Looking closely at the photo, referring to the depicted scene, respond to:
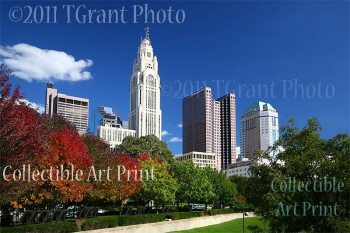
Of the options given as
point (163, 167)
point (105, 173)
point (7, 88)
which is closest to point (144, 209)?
point (163, 167)

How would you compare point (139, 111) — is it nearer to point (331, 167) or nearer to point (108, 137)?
point (108, 137)

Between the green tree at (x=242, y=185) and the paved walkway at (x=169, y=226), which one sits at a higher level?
the green tree at (x=242, y=185)

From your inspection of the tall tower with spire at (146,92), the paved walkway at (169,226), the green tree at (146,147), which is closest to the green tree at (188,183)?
the paved walkway at (169,226)

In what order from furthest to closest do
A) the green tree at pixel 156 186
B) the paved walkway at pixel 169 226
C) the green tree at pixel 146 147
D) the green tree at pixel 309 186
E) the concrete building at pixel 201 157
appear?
the concrete building at pixel 201 157, the green tree at pixel 146 147, the green tree at pixel 156 186, the paved walkway at pixel 169 226, the green tree at pixel 309 186

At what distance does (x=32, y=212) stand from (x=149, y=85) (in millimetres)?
147485

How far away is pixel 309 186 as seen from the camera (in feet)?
36.0

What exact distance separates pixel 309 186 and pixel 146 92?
157 m

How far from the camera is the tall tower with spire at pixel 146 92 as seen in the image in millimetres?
164500

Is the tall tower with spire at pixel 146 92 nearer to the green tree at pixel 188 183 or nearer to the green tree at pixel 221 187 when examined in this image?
the green tree at pixel 221 187

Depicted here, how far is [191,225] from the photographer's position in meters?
31.0

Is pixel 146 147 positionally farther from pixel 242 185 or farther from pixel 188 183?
pixel 242 185

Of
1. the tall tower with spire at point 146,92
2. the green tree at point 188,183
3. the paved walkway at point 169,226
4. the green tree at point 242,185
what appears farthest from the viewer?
the tall tower with spire at point 146,92

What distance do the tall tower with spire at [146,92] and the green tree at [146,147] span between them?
322ft

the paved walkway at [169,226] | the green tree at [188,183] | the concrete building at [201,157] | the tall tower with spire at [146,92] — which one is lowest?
the paved walkway at [169,226]
